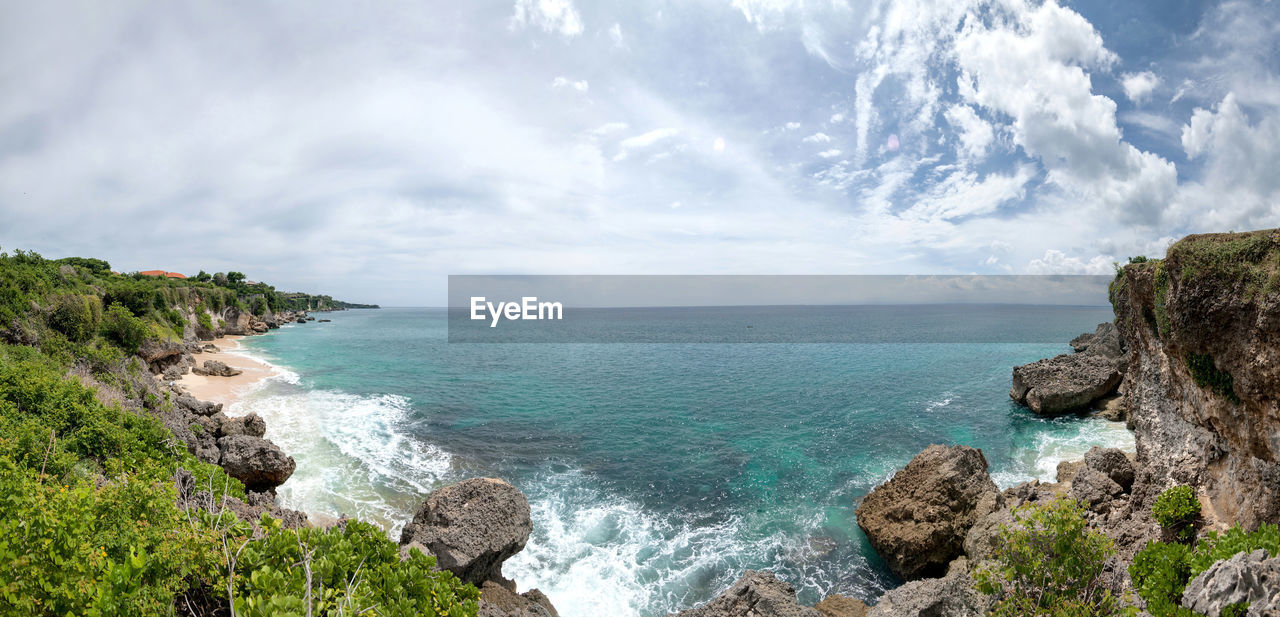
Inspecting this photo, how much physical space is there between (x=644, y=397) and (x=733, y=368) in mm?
20395

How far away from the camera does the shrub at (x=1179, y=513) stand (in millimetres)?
15383

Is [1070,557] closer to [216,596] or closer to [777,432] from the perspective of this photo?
[216,596]

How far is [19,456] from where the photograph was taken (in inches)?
540

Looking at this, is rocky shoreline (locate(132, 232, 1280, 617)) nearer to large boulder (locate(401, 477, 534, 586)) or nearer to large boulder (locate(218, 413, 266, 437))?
large boulder (locate(401, 477, 534, 586))

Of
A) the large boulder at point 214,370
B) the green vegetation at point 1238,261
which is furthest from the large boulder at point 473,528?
the large boulder at point 214,370

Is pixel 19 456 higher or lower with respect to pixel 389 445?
higher

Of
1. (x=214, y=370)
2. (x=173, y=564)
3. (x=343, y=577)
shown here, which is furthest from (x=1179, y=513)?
(x=214, y=370)

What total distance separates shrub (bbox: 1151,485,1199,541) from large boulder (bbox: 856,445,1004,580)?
4.39 metres

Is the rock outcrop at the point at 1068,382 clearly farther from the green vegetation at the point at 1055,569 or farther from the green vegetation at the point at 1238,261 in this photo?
the green vegetation at the point at 1055,569

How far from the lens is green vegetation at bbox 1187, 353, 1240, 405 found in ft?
48.3

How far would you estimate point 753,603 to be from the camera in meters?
12.3

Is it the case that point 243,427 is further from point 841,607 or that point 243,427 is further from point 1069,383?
point 1069,383

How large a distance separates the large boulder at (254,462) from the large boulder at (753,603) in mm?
16893

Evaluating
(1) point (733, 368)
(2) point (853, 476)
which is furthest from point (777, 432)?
(1) point (733, 368)
